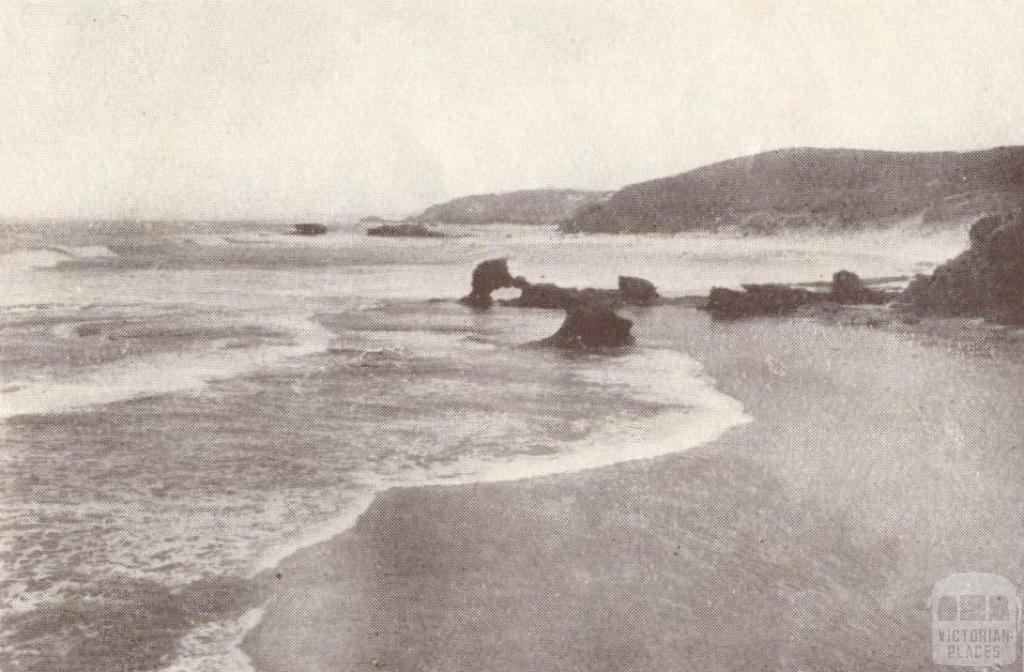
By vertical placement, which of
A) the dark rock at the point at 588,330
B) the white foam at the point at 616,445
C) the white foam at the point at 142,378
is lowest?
the white foam at the point at 616,445

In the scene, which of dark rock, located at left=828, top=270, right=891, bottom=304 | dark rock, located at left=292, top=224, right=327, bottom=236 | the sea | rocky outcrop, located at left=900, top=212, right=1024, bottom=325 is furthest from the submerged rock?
dark rock, located at left=292, top=224, right=327, bottom=236

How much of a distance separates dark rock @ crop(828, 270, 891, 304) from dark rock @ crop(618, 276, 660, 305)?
5.73m

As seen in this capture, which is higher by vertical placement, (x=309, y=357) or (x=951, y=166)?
(x=951, y=166)

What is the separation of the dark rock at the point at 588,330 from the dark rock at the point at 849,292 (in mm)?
12243

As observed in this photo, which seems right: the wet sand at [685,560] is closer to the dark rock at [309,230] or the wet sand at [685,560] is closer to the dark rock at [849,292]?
the dark rock at [849,292]

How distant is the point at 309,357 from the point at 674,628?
48.2 ft

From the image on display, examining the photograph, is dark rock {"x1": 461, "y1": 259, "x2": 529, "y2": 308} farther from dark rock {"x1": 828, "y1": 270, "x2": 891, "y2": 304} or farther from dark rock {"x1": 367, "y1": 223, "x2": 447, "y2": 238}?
dark rock {"x1": 367, "y1": 223, "x2": 447, "y2": 238}

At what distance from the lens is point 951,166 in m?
93.9

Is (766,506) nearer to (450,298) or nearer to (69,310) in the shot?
(69,310)

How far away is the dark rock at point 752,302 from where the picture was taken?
3122 cm

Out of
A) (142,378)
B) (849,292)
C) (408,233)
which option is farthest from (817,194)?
(142,378)

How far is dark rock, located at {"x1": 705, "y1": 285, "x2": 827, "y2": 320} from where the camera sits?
31219mm

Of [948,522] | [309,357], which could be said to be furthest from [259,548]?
[309,357]

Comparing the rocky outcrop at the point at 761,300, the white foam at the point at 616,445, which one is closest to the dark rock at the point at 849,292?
the rocky outcrop at the point at 761,300
